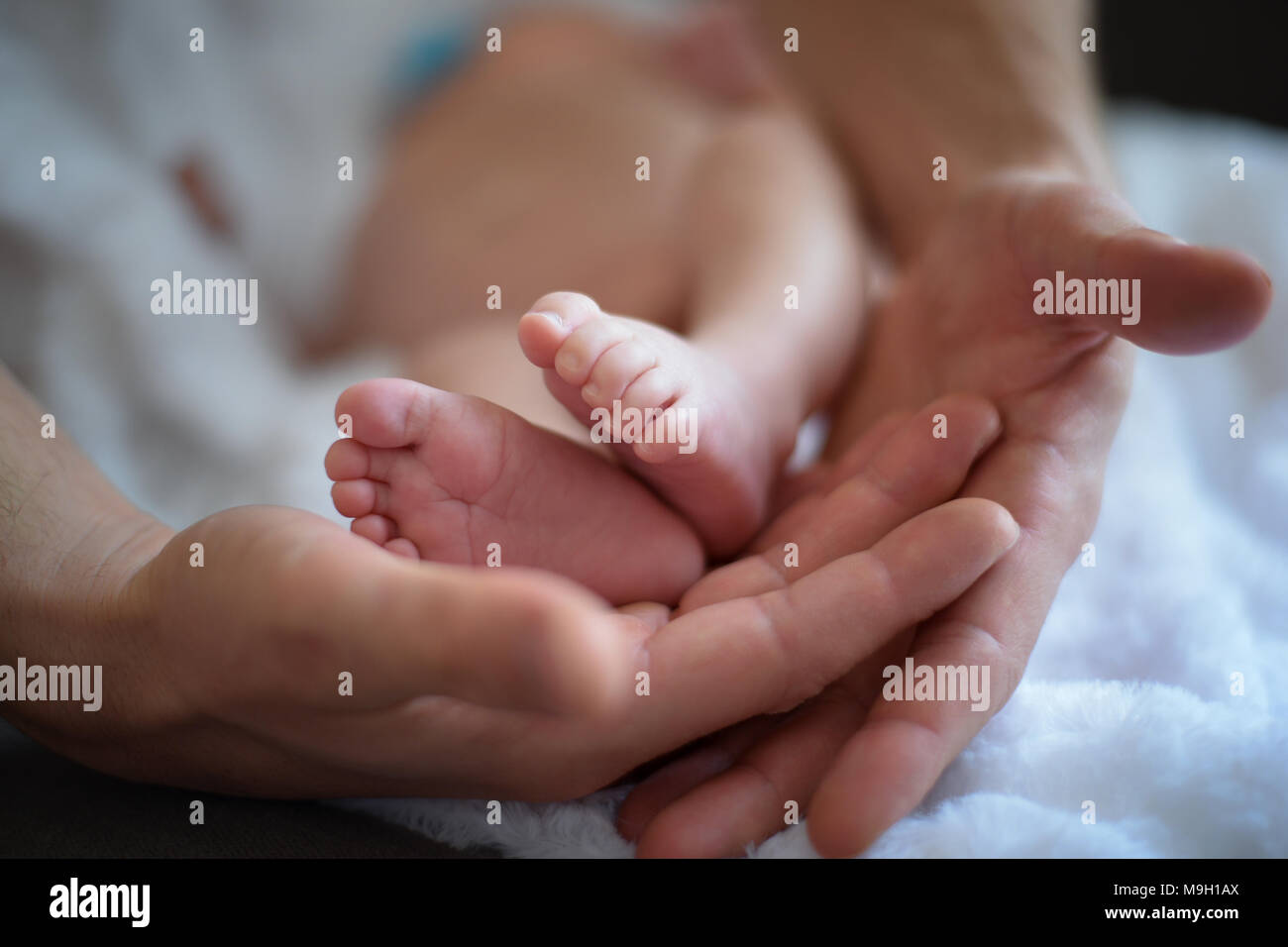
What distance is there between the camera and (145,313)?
1.08 metres

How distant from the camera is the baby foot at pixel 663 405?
1.99 feet

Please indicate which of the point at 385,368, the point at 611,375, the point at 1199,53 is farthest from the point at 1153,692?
the point at 1199,53

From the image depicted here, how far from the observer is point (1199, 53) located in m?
1.78

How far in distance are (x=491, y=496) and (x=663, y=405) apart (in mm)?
132

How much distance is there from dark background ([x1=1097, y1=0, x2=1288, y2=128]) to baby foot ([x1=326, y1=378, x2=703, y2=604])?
1.62m

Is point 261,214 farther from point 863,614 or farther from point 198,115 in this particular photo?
point 863,614

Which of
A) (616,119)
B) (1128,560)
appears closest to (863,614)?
(1128,560)

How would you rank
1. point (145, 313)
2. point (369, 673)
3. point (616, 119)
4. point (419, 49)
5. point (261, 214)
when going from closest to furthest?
1. point (369, 673)
2. point (145, 313)
3. point (616, 119)
4. point (261, 214)
5. point (419, 49)

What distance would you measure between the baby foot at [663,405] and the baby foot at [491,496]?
0.03 meters

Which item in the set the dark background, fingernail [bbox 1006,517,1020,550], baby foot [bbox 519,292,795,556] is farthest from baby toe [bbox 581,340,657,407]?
the dark background

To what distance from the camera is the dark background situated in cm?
164

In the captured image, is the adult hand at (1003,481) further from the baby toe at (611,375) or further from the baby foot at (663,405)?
the baby toe at (611,375)

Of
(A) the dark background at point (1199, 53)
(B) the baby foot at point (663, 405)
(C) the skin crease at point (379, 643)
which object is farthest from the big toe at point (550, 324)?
(A) the dark background at point (1199, 53)
